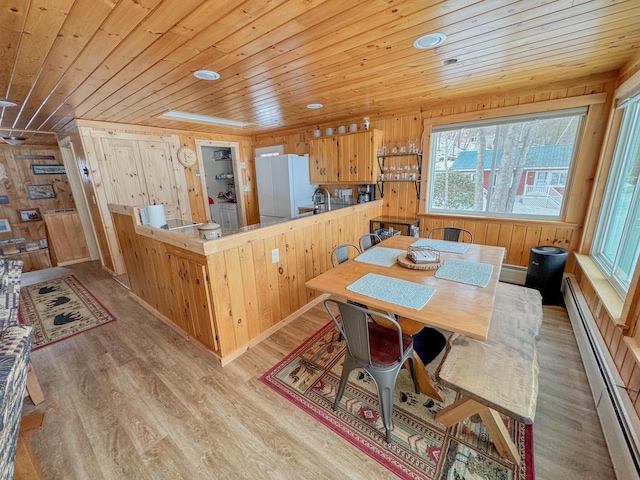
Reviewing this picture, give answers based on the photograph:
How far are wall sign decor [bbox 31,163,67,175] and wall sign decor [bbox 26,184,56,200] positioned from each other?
238 millimetres

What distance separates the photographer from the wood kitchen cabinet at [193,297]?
1948 mm

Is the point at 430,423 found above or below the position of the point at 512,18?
below

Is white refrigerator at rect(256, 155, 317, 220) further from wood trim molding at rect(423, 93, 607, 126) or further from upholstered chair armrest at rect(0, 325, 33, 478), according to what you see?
upholstered chair armrest at rect(0, 325, 33, 478)

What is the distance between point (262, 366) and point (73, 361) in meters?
1.67

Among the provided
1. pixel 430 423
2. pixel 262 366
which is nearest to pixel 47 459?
pixel 262 366

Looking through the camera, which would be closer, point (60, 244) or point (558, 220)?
point (558, 220)

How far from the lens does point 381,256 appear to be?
2.18m

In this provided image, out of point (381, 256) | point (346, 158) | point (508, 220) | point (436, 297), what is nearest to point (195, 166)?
point (346, 158)

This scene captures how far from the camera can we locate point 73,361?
2164 millimetres

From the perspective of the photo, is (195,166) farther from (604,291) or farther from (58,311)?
(604,291)

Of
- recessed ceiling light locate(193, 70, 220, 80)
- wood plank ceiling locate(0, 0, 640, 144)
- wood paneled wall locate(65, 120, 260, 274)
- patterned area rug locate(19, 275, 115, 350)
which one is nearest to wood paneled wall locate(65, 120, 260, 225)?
wood paneled wall locate(65, 120, 260, 274)

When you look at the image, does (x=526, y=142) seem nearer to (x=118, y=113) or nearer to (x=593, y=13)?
(x=593, y=13)

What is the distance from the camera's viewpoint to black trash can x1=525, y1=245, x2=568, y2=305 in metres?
2.66

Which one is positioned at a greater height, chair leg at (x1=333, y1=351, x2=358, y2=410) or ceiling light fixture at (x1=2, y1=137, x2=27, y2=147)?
ceiling light fixture at (x1=2, y1=137, x2=27, y2=147)
